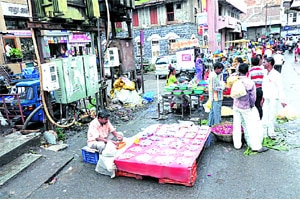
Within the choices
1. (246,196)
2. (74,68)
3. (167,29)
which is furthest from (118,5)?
(167,29)

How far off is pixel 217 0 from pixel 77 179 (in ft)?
94.8

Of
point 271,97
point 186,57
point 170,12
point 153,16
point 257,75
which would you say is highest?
point 170,12

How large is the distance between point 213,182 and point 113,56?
24.2 feet

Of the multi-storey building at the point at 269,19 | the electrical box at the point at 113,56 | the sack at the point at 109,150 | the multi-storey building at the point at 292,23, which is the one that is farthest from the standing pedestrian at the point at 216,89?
the multi-storey building at the point at 292,23

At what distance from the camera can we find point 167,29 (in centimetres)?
2486

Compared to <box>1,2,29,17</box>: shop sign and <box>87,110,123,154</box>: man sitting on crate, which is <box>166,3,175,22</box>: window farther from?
<box>87,110,123,154</box>: man sitting on crate

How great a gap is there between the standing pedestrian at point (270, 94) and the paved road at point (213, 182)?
799 millimetres

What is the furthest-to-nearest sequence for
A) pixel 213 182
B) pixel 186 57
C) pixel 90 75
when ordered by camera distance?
pixel 186 57
pixel 90 75
pixel 213 182

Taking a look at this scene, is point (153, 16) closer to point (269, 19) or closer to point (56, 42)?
point (56, 42)

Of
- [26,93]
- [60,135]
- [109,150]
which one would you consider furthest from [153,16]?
[109,150]

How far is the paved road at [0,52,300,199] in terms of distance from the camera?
4180mm

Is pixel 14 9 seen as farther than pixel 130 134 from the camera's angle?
Yes

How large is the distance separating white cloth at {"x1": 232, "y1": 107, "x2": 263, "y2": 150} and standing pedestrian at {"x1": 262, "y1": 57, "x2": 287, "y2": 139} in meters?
0.77

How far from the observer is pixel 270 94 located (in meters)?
6.07
